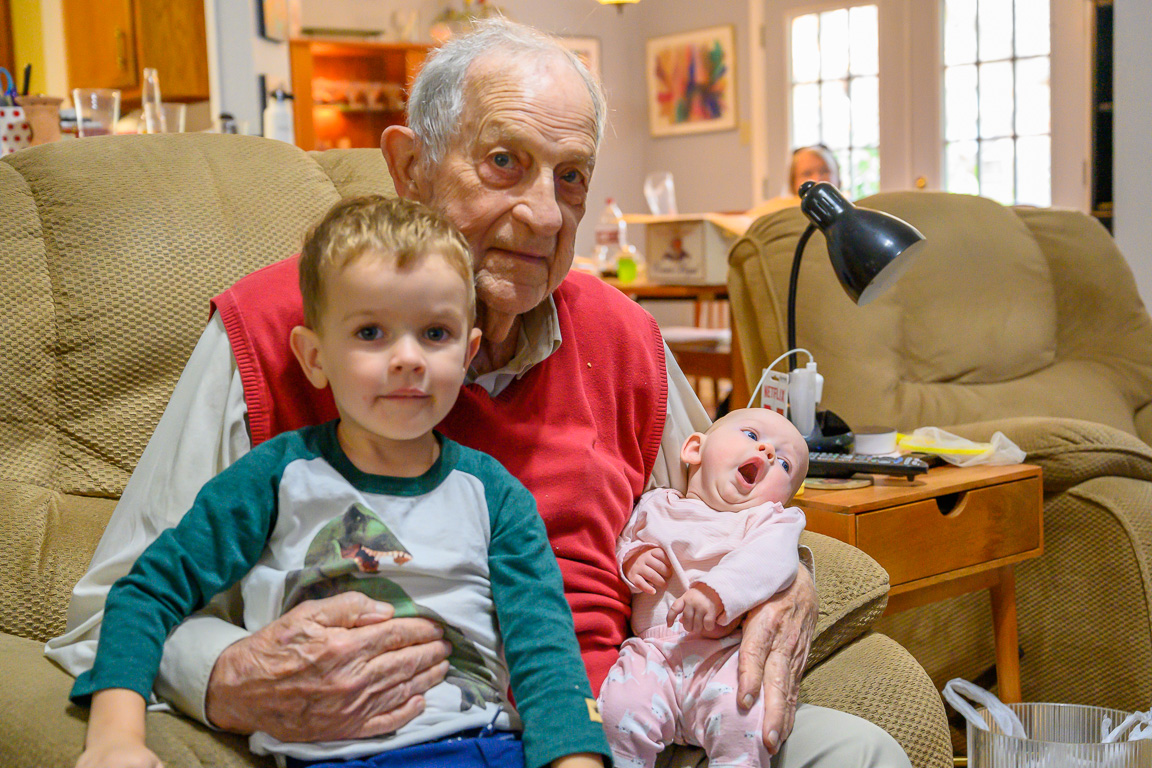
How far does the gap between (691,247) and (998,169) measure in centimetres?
248

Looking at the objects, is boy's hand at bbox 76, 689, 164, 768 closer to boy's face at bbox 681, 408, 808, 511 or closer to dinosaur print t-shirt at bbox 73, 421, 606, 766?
dinosaur print t-shirt at bbox 73, 421, 606, 766

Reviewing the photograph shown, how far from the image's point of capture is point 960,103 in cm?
501

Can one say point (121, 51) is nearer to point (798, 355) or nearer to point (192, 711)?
point (798, 355)

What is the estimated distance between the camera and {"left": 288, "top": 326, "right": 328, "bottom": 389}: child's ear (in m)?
0.97

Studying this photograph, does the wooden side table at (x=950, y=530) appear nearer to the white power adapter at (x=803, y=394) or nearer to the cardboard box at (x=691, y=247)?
the white power adapter at (x=803, y=394)

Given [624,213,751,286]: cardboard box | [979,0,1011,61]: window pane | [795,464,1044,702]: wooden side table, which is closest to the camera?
[795,464,1044,702]: wooden side table

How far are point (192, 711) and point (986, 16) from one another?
5.02m

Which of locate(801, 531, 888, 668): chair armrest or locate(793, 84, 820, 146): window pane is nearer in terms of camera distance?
locate(801, 531, 888, 668): chair armrest

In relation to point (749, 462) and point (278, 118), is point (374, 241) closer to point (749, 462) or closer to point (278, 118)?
point (749, 462)

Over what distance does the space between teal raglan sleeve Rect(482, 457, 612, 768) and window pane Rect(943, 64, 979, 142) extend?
15.2 ft

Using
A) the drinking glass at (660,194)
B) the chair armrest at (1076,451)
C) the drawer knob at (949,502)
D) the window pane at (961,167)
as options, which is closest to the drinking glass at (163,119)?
the drawer knob at (949,502)

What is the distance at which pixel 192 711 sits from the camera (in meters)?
0.90

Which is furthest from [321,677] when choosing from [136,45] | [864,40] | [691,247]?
[864,40]

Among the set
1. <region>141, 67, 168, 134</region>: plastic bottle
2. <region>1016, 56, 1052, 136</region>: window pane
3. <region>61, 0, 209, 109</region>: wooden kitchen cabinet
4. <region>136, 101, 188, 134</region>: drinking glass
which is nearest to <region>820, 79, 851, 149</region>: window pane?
<region>1016, 56, 1052, 136</region>: window pane
